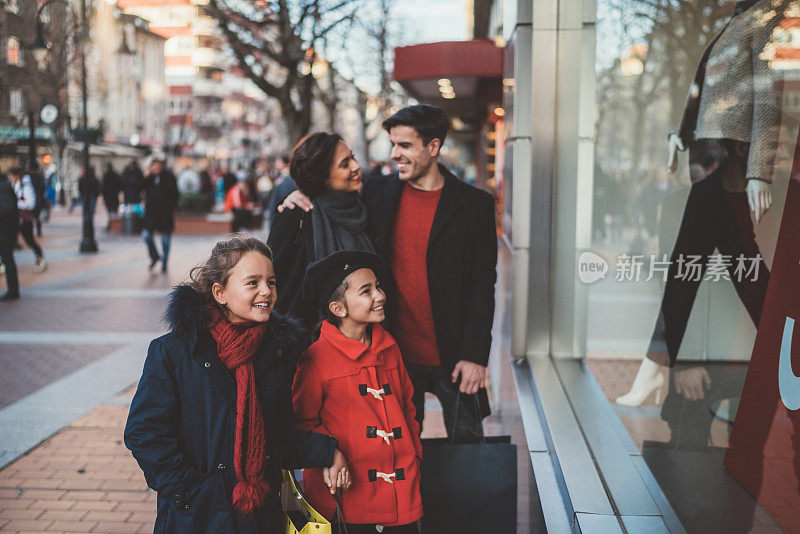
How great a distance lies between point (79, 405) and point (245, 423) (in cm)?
424

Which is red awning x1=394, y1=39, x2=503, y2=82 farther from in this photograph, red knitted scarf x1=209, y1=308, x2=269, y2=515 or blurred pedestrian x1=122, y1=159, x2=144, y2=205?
blurred pedestrian x1=122, y1=159, x2=144, y2=205

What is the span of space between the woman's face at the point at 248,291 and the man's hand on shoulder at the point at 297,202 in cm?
80

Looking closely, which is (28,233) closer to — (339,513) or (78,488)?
(78,488)

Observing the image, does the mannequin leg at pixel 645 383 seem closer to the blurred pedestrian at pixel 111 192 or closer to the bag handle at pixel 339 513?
the bag handle at pixel 339 513

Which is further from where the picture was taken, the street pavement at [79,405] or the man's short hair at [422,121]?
the street pavement at [79,405]

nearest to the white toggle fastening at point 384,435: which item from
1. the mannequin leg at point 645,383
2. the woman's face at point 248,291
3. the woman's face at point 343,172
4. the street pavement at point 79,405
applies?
the woman's face at point 248,291

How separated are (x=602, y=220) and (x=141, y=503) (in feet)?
10.3

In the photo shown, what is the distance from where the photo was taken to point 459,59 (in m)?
12.6

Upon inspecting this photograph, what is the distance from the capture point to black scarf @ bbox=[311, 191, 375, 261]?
341 centimetres

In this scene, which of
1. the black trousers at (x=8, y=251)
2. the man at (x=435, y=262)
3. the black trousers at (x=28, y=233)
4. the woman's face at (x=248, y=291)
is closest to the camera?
the woman's face at (x=248, y=291)

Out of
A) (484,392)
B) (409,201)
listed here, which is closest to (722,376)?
(484,392)

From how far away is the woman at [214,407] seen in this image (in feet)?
8.02

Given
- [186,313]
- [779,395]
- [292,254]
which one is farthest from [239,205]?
[779,395]

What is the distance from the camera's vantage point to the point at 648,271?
11.9ft
